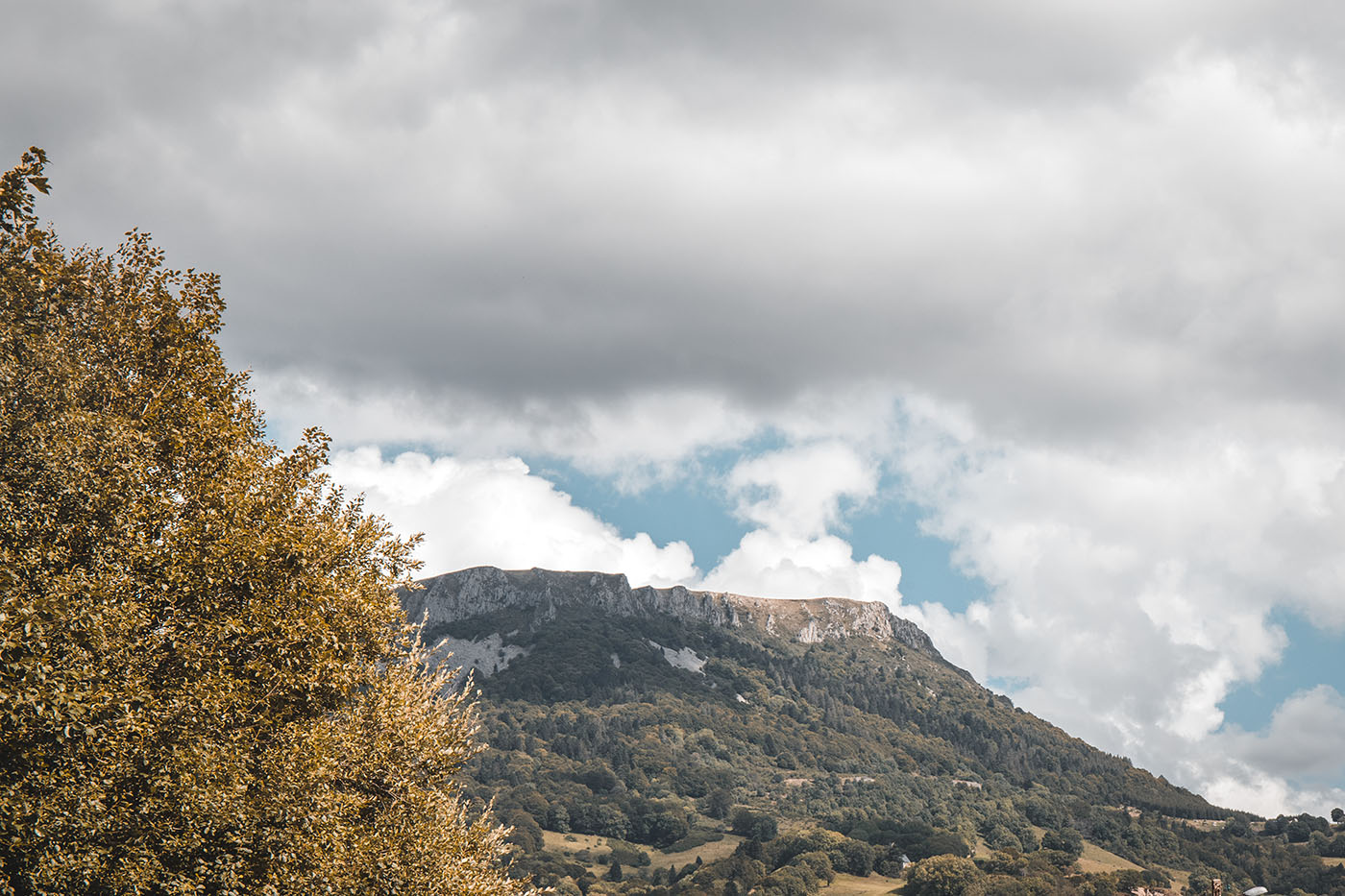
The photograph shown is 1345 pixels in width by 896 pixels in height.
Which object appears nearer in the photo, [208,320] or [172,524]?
[172,524]

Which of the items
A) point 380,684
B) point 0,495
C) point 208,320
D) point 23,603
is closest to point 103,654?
point 23,603


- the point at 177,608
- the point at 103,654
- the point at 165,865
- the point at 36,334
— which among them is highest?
the point at 36,334

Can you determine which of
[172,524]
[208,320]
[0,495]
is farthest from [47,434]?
[208,320]

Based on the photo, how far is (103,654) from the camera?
21766 mm

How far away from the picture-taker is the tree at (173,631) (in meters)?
20.7

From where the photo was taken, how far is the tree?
20734 millimetres

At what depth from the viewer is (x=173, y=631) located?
24.0 m

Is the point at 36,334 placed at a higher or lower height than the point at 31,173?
lower

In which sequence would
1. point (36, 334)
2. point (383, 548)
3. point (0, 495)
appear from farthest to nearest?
point (383, 548), point (36, 334), point (0, 495)

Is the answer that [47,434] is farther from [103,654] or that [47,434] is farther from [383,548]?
[383,548]

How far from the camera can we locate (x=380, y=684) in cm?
3019

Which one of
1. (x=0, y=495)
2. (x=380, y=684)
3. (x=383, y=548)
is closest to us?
(x=0, y=495)

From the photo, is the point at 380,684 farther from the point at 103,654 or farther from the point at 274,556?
the point at 103,654

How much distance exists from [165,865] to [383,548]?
12342mm
